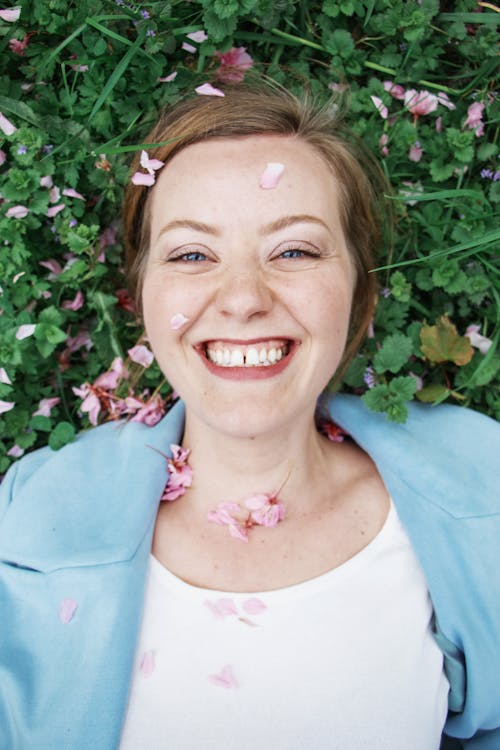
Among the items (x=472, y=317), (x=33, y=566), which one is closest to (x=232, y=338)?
(x=33, y=566)

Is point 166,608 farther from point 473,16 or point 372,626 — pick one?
point 473,16

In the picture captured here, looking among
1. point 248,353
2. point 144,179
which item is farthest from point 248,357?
point 144,179

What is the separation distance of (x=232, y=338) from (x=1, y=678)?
4.00 ft

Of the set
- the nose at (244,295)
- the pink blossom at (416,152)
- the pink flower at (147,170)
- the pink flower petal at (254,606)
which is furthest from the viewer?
the pink blossom at (416,152)

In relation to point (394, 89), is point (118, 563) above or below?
below

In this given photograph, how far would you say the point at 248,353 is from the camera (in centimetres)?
216

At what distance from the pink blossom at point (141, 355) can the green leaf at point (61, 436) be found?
1.22ft

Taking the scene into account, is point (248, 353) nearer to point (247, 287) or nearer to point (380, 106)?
point (247, 287)

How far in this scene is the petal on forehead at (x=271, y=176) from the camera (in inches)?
84.3

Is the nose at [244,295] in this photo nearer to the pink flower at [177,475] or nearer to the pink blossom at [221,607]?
the pink flower at [177,475]

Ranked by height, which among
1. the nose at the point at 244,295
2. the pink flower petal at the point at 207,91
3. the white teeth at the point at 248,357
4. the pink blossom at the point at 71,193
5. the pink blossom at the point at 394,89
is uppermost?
the pink flower petal at the point at 207,91

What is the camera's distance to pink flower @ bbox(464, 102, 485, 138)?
113 inches

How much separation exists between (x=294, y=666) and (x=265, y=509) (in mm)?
504

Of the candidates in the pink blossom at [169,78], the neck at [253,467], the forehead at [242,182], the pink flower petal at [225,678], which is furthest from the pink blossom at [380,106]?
the pink flower petal at [225,678]
